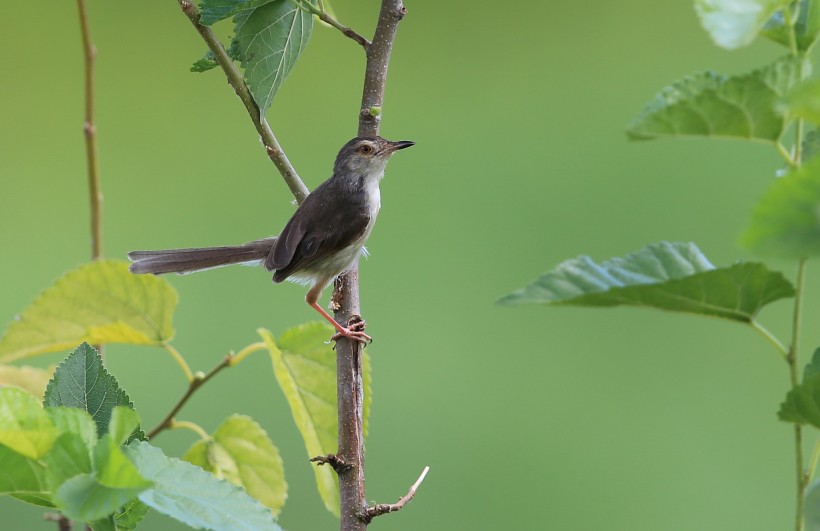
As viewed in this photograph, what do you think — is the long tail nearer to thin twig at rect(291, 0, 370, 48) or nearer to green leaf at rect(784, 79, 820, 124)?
thin twig at rect(291, 0, 370, 48)

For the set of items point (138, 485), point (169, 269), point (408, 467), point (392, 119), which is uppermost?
point (392, 119)

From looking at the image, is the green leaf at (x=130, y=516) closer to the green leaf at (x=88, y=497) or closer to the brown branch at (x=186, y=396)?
the green leaf at (x=88, y=497)

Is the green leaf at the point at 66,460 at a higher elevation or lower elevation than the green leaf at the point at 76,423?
lower

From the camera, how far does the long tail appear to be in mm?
1425

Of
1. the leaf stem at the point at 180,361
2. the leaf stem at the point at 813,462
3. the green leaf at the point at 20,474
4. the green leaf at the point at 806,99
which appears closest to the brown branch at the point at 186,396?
the leaf stem at the point at 180,361

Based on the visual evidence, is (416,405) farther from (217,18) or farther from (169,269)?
(217,18)

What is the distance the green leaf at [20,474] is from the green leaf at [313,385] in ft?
1.53

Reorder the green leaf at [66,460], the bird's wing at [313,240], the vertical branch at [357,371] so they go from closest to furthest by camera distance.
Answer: the green leaf at [66,460], the vertical branch at [357,371], the bird's wing at [313,240]

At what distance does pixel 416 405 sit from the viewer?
294 centimetres

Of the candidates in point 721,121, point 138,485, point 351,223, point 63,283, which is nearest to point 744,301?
point 721,121

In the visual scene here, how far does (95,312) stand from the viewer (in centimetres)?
95

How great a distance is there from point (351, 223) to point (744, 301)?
1.08 meters

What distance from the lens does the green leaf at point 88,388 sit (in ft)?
1.57

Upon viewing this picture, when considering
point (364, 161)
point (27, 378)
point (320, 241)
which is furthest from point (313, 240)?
point (27, 378)
